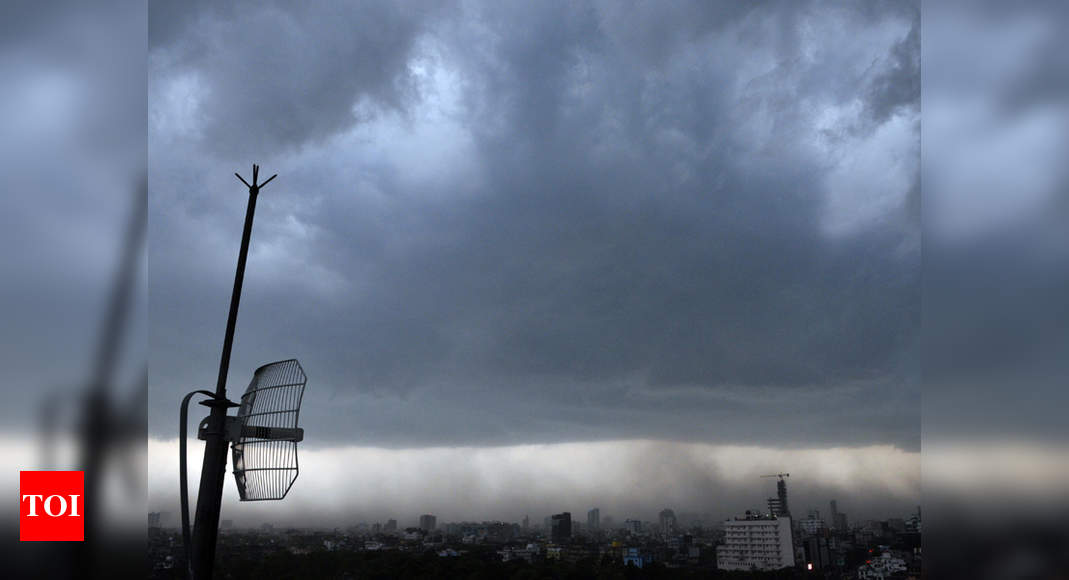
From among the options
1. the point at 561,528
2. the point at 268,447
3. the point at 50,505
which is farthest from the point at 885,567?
the point at 50,505

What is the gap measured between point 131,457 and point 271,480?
128 cm

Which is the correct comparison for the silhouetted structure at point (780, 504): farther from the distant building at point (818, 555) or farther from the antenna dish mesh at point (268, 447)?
the antenna dish mesh at point (268, 447)

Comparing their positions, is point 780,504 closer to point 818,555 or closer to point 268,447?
point 818,555

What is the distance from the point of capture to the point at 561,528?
105 feet

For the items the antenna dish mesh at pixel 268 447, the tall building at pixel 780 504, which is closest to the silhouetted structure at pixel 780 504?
the tall building at pixel 780 504

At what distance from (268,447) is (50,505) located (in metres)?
1.43

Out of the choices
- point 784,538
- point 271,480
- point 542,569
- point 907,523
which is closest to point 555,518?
point 542,569

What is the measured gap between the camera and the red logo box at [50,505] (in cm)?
235

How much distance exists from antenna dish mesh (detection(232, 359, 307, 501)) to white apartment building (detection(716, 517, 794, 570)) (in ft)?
104

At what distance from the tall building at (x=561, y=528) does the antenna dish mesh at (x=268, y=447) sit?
1123 inches

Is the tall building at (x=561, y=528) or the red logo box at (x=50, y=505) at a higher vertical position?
the red logo box at (x=50, y=505)

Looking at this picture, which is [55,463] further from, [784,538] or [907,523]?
[784,538]

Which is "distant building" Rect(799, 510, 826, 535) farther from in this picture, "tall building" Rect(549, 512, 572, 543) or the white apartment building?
"tall building" Rect(549, 512, 572, 543)

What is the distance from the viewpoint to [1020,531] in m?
1.94
